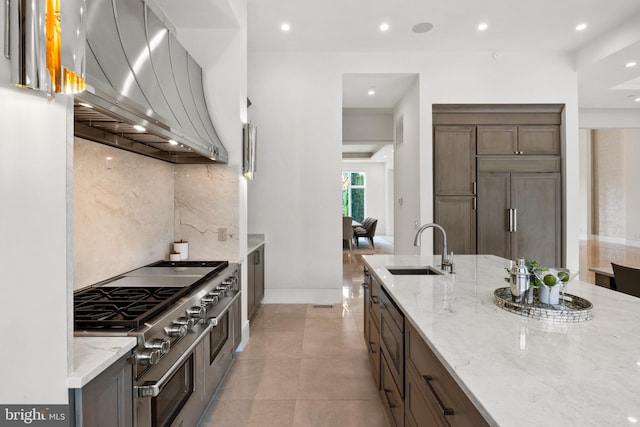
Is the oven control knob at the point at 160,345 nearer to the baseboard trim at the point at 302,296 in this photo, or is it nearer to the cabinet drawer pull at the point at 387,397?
the cabinet drawer pull at the point at 387,397

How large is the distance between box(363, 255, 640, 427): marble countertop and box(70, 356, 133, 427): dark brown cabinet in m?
1.08

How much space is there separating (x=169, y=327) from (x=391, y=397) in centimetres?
125

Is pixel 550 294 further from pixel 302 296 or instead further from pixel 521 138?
pixel 521 138

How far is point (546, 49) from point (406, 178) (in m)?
2.56

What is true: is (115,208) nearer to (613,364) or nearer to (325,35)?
(613,364)

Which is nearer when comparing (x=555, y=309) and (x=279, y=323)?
(x=555, y=309)

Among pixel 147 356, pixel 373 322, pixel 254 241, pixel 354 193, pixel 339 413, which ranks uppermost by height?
pixel 354 193

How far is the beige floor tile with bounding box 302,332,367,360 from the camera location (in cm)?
296

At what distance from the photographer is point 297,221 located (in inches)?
181

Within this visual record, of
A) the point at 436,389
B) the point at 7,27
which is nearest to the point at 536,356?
the point at 436,389

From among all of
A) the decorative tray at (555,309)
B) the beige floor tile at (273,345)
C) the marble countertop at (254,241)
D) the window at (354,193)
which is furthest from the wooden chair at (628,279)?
the window at (354,193)

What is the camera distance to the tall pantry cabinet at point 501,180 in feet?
15.4

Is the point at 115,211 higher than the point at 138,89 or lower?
lower

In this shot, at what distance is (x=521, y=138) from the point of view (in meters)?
4.71
